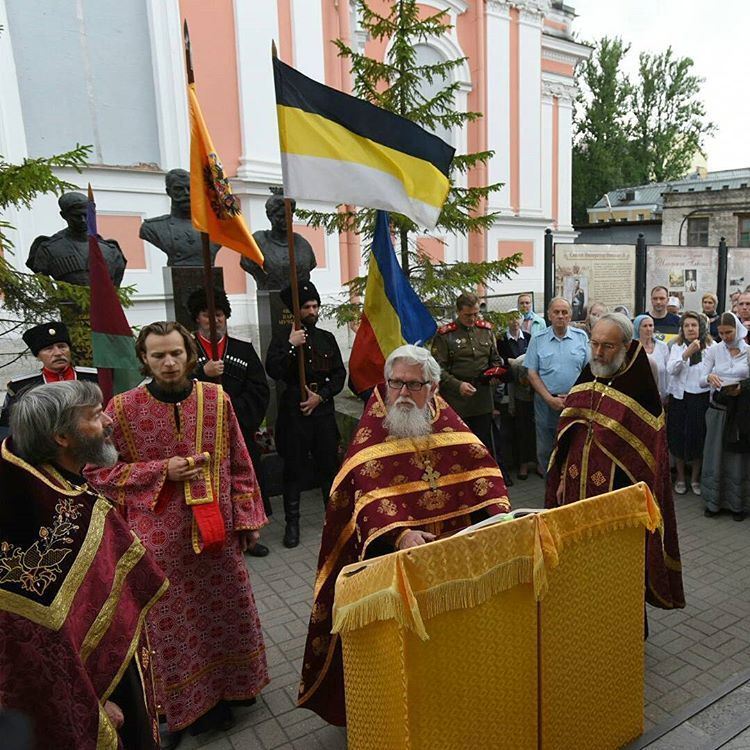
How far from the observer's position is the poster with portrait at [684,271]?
11.1 m

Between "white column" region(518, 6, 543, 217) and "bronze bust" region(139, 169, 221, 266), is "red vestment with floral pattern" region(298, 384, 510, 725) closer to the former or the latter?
"bronze bust" region(139, 169, 221, 266)

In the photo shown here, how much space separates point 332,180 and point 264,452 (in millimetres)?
3504

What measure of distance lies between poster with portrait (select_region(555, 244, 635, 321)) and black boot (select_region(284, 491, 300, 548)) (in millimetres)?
5871

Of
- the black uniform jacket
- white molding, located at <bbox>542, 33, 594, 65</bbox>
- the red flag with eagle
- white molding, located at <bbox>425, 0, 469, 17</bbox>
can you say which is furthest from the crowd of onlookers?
white molding, located at <bbox>542, 33, 594, 65</bbox>

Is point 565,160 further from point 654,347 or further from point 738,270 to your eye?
point 654,347

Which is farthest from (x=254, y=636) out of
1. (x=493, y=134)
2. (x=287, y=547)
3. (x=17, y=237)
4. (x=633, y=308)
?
(x=493, y=134)

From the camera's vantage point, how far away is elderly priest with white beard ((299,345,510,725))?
2.92 meters

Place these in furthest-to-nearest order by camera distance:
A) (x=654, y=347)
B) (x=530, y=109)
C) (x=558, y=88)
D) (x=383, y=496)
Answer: (x=558, y=88) → (x=530, y=109) → (x=654, y=347) → (x=383, y=496)

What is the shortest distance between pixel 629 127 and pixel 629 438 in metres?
45.8

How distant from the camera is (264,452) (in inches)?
264

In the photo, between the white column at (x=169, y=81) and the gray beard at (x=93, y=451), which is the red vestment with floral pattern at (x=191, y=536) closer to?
the gray beard at (x=93, y=451)

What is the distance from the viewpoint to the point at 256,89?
11867 mm

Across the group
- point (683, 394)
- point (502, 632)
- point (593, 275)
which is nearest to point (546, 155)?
point (593, 275)

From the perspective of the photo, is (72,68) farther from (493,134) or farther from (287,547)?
(493,134)
